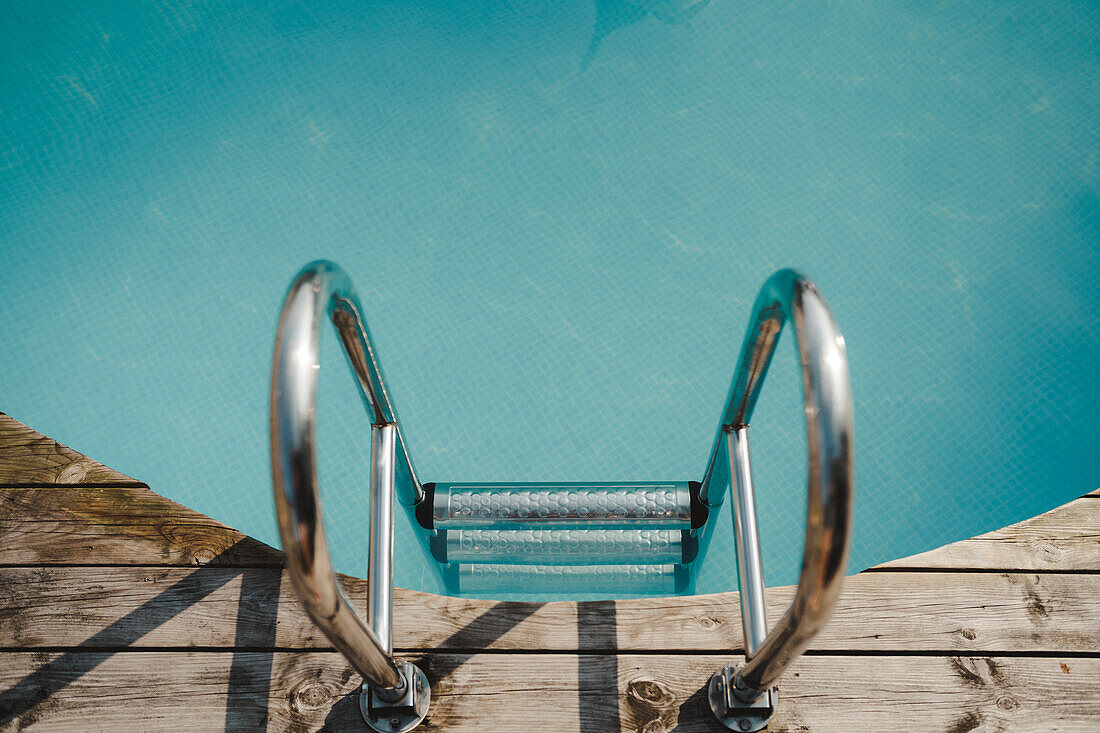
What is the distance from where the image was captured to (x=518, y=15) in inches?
144

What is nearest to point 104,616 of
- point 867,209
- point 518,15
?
point 867,209

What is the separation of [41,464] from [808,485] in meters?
1.28

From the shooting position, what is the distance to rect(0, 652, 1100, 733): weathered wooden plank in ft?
3.14

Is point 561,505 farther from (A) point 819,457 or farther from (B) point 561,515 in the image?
(A) point 819,457

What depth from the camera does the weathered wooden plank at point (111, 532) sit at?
110cm

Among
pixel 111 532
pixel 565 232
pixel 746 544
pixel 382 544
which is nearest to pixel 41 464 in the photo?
pixel 111 532

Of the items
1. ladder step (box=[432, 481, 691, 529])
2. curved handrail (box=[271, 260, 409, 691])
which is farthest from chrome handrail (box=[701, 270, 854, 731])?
curved handrail (box=[271, 260, 409, 691])

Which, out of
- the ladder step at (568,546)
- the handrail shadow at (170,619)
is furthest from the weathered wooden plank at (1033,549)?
the handrail shadow at (170,619)

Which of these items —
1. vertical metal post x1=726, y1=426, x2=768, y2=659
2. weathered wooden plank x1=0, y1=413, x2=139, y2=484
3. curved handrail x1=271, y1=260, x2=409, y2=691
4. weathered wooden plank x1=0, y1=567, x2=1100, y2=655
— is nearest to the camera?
curved handrail x1=271, y1=260, x2=409, y2=691

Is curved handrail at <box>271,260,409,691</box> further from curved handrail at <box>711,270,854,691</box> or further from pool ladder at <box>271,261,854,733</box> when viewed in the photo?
curved handrail at <box>711,270,854,691</box>

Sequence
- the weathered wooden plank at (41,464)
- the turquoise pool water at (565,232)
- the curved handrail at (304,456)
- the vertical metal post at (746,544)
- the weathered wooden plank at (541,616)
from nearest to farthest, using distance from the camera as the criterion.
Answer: the curved handrail at (304,456) → the vertical metal post at (746,544) → the weathered wooden plank at (541,616) → the weathered wooden plank at (41,464) → the turquoise pool water at (565,232)

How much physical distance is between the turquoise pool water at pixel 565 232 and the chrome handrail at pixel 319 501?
1.19 meters

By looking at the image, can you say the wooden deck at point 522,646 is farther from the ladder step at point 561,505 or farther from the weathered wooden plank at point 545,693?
the ladder step at point 561,505

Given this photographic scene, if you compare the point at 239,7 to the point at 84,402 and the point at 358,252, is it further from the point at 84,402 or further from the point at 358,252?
the point at 84,402
